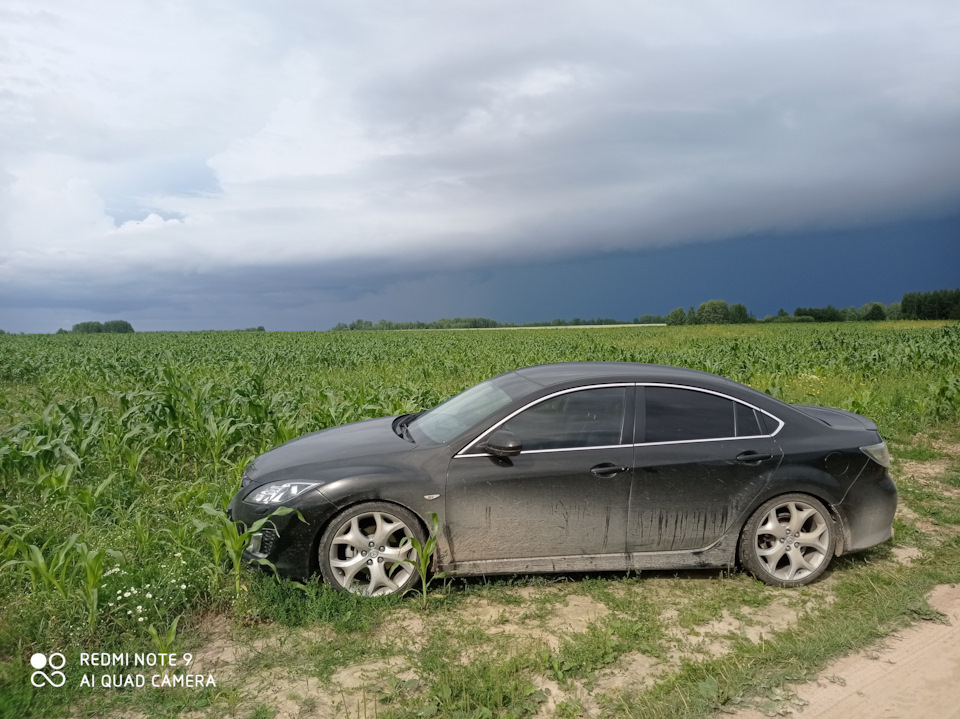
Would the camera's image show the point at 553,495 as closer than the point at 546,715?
No

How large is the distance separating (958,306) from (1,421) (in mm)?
91514

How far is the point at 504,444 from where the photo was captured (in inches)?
182

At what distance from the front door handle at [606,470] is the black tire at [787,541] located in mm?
1110

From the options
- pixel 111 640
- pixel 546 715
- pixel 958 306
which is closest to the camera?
pixel 546 715

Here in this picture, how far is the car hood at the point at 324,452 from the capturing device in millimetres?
4836

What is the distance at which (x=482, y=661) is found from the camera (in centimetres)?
385

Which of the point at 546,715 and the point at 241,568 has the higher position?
the point at 241,568

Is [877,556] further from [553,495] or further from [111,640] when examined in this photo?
[111,640]

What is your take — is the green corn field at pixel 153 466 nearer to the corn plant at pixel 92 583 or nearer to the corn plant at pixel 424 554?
the corn plant at pixel 92 583

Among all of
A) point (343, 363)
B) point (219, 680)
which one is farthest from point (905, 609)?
point (343, 363)

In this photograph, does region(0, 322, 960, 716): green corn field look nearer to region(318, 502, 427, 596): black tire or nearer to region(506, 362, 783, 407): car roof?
region(318, 502, 427, 596): black tire

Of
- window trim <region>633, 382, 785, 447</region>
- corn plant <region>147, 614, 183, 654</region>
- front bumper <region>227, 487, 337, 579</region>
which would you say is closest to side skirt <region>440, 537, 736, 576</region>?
window trim <region>633, 382, 785, 447</region>

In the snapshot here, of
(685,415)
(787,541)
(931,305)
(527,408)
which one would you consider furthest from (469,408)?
(931,305)

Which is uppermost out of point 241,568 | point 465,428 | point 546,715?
point 465,428
